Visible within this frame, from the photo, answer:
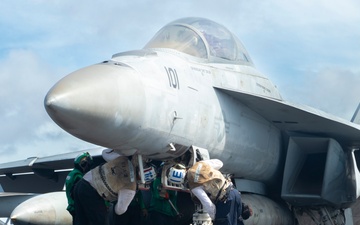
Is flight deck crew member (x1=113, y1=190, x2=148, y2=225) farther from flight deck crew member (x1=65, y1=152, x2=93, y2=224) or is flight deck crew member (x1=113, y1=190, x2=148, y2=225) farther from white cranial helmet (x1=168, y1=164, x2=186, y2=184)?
white cranial helmet (x1=168, y1=164, x2=186, y2=184)

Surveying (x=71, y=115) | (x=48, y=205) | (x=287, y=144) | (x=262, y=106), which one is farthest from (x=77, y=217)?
(x=287, y=144)

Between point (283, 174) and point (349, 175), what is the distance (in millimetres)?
866

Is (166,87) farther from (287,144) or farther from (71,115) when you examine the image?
(287,144)

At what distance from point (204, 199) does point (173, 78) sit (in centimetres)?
127

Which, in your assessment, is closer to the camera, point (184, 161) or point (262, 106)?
point (184, 161)

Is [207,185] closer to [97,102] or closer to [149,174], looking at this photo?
[149,174]

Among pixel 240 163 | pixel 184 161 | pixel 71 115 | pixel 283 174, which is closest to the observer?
pixel 71 115

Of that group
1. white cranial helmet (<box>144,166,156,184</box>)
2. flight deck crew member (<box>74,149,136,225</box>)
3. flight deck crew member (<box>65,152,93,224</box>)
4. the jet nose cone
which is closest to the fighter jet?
the jet nose cone

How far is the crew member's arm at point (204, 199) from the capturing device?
6.20 meters

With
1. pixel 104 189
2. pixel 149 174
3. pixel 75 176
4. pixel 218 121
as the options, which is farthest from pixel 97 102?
pixel 75 176

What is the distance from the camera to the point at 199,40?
7645 millimetres

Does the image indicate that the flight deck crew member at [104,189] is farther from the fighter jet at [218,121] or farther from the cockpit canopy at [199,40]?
the cockpit canopy at [199,40]

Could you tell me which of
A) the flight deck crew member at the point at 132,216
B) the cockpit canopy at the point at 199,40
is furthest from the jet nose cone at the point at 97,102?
the flight deck crew member at the point at 132,216

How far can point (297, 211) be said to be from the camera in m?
8.85
